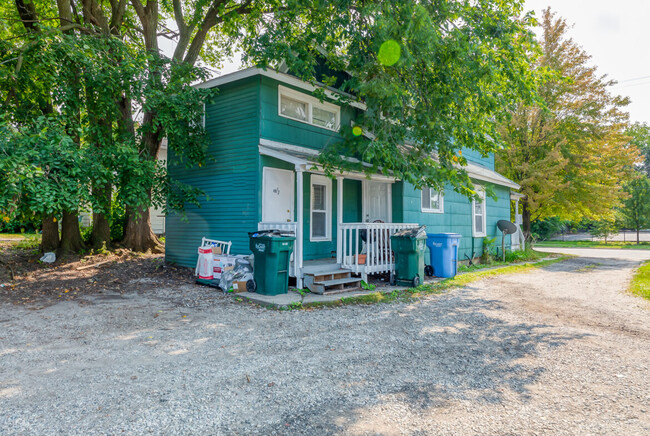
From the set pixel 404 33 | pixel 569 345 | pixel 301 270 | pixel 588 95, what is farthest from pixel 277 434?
pixel 588 95

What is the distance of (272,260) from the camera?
22.9 feet

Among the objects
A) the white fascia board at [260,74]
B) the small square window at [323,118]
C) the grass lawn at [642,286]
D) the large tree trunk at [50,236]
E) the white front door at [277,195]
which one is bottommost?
the grass lawn at [642,286]

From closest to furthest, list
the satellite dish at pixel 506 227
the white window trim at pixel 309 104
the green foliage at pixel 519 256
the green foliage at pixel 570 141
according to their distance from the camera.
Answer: the white window trim at pixel 309 104
the satellite dish at pixel 506 227
the green foliage at pixel 519 256
the green foliage at pixel 570 141

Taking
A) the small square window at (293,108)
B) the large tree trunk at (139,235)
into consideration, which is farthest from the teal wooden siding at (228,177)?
the large tree trunk at (139,235)

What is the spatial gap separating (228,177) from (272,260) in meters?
2.84

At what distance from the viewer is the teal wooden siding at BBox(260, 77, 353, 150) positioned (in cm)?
840

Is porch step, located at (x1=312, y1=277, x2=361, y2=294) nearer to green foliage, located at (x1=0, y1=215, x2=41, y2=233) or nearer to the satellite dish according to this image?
green foliage, located at (x1=0, y1=215, x2=41, y2=233)

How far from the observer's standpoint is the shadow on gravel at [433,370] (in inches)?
111

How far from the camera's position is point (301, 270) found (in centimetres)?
755

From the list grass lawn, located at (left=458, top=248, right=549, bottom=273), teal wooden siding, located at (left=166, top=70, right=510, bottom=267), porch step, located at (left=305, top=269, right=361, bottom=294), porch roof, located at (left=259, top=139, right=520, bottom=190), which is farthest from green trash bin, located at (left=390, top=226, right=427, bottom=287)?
grass lawn, located at (left=458, top=248, right=549, bottom=273)

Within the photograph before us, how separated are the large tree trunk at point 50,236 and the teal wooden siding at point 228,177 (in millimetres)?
3842

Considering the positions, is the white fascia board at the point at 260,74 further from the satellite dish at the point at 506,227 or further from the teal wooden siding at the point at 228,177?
the satellite dish at the point at 506,227

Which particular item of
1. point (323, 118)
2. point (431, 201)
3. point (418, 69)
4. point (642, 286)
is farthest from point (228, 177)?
point (642, 286)

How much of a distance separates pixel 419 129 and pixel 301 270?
3.83 meters
